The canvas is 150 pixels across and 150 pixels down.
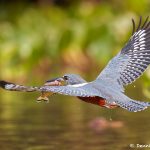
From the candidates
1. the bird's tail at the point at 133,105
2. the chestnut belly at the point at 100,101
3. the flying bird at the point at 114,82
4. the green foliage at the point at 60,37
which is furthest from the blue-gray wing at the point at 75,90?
the green foliage at the point at 60,37

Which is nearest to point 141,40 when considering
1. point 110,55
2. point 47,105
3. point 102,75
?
point 102,75

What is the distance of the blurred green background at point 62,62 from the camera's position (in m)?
9.89

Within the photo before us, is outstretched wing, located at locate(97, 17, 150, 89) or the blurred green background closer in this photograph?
outstretched wing, located at locate(97, 17, 150, 89)

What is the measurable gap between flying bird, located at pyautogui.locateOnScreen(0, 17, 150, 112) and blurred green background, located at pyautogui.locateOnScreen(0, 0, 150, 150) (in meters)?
0.72

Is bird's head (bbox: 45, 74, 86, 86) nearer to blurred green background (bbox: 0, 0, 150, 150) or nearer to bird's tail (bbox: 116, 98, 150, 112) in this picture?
bird's tail (bbox: 116, 98, 150, 112)

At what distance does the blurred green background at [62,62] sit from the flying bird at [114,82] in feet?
2.36

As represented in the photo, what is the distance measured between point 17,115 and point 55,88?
12.8ft

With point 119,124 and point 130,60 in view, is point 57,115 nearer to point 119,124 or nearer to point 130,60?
→ point 119,124

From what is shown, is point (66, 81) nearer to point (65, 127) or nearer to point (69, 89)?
point (69, 89)

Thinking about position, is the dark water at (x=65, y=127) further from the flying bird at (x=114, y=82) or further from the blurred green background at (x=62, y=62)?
the flying bird at (x=114, y=82)

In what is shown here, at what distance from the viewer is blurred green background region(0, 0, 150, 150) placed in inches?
389

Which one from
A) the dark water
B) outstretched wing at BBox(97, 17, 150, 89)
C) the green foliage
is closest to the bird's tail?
outstretched wing at BBox(97, 17, 150, 89)

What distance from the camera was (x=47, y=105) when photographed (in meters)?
12.9

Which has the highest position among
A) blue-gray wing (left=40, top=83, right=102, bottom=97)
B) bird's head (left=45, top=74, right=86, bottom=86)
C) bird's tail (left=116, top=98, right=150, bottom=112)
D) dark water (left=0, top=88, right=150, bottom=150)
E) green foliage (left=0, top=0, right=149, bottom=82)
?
blue-gray wing (left=40, top=83, right=102, bottom=97)
